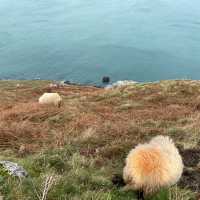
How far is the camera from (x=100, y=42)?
86.9 meters

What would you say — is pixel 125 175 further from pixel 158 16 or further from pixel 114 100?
pixel 158 16

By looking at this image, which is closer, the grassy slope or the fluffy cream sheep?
the grassy slope

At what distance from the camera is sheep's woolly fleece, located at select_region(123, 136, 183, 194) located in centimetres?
665

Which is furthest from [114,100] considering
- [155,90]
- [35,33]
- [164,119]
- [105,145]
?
[35,33]

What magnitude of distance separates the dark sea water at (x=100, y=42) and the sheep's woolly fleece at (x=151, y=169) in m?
64.7

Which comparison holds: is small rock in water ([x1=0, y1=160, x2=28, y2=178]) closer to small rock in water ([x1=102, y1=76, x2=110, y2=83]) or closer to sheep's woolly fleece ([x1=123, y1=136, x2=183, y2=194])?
sheep's woolly fleece ([x1=123, y1=136, x2=183, y2=194])

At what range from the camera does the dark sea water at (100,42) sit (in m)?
77.4

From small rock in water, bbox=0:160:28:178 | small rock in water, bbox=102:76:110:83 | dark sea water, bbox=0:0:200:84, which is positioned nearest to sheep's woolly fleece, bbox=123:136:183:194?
small rock in water, bbox=0:160:28:178

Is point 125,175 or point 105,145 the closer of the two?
point 125,175

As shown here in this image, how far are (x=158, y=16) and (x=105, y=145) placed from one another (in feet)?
310

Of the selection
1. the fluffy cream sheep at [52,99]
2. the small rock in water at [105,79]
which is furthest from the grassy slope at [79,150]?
the small rock in water at [105,79]

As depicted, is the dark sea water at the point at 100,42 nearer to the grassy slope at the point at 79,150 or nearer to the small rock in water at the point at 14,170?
the grassy slope at the point at 79,150

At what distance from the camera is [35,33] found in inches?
3627

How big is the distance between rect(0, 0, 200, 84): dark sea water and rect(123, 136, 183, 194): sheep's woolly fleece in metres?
64.7
